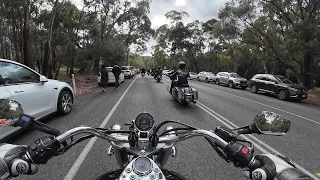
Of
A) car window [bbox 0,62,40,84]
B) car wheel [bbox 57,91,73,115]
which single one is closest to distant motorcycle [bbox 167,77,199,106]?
car wheel [bbox 57,91,73,115]

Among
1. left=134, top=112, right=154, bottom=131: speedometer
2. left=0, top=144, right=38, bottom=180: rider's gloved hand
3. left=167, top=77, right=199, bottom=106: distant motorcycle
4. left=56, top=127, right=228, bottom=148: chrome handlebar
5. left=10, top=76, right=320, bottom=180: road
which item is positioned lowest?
left=10, top=76, right=320, bottom=180: road

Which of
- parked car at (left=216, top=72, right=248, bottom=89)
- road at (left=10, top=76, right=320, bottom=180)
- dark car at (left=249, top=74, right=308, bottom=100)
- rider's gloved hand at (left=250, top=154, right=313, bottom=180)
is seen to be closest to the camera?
rider's gloved hand at (left=250, top=154, right=313, bottom=180)

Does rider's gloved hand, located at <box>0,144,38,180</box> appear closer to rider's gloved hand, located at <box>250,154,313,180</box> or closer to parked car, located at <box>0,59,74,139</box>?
rider's gloved hand, located at <box>250,154,313,180</box>

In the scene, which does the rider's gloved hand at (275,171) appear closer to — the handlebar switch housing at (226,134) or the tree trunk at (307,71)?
the handlebar switch housing at (226,134)

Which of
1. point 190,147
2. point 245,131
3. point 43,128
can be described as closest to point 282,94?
point 190,147

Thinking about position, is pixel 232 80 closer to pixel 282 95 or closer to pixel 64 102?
pixel 282 95

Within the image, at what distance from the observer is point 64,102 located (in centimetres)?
794

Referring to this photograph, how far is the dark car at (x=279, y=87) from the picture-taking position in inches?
656

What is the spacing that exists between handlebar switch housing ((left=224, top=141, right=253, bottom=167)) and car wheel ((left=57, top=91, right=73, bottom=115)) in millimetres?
6889

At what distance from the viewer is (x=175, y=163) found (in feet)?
14.3

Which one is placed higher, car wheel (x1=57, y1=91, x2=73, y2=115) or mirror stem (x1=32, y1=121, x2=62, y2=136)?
mirror stem (x1=32, y1=121, x2=62, y2=136)

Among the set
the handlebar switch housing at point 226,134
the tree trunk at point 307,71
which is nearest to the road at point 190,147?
the handlebar switch housing at point 226,134

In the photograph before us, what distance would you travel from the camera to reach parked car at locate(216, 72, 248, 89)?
24.7m

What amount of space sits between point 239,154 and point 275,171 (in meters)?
0.23
